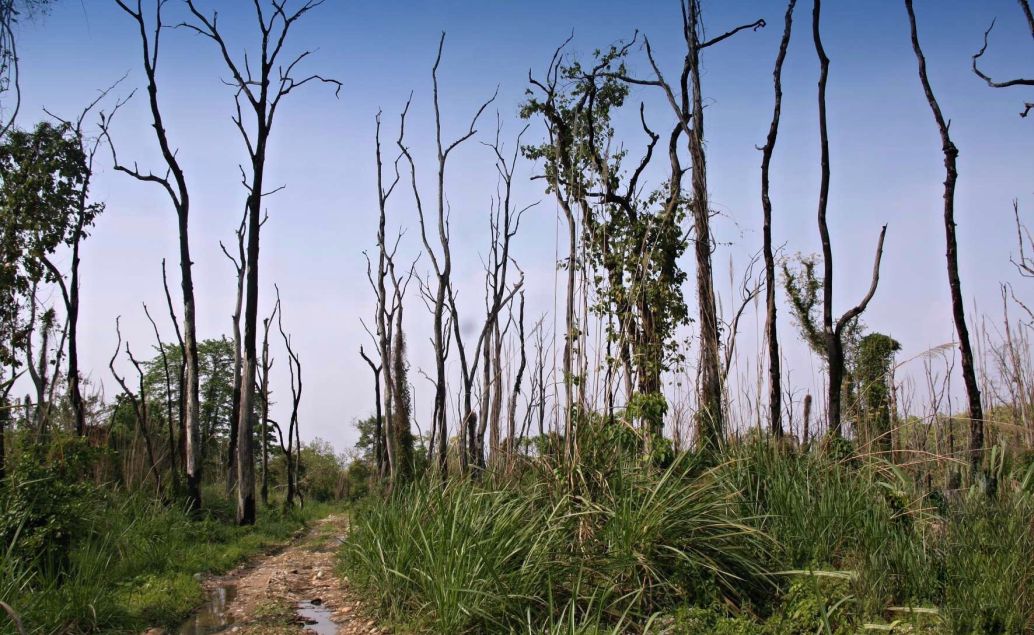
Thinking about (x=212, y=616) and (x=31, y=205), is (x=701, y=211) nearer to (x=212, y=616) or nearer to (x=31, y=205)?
(x=212, y=616)

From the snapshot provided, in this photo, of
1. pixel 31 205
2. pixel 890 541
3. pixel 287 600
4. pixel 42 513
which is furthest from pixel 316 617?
pixel 31 205

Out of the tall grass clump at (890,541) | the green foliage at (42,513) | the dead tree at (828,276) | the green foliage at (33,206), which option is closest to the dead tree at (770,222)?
the dead tree at (828,276)

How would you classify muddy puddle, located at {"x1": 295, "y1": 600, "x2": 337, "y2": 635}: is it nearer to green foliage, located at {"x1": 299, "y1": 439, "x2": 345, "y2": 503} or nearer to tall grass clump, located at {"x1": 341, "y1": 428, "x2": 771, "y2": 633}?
tall grass clump, located at {"x1": 341, "y1": 428, "x2": 771, "y2": 633}

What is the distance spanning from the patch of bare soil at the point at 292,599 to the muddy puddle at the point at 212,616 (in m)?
0.03

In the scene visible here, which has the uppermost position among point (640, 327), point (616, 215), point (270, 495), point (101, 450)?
point (616, 215)

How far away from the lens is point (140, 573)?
630cm

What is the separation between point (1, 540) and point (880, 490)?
5991 mm

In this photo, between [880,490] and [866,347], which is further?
[866,347]

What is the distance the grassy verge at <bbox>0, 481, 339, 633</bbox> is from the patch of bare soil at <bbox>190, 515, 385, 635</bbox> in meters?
0.35

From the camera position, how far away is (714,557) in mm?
4195

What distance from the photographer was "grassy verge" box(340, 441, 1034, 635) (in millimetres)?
3672

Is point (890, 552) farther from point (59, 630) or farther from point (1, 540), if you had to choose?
point (1, 540)

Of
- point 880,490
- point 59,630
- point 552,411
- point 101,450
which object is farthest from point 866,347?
point 59,630

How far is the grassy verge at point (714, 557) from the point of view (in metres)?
3.67
